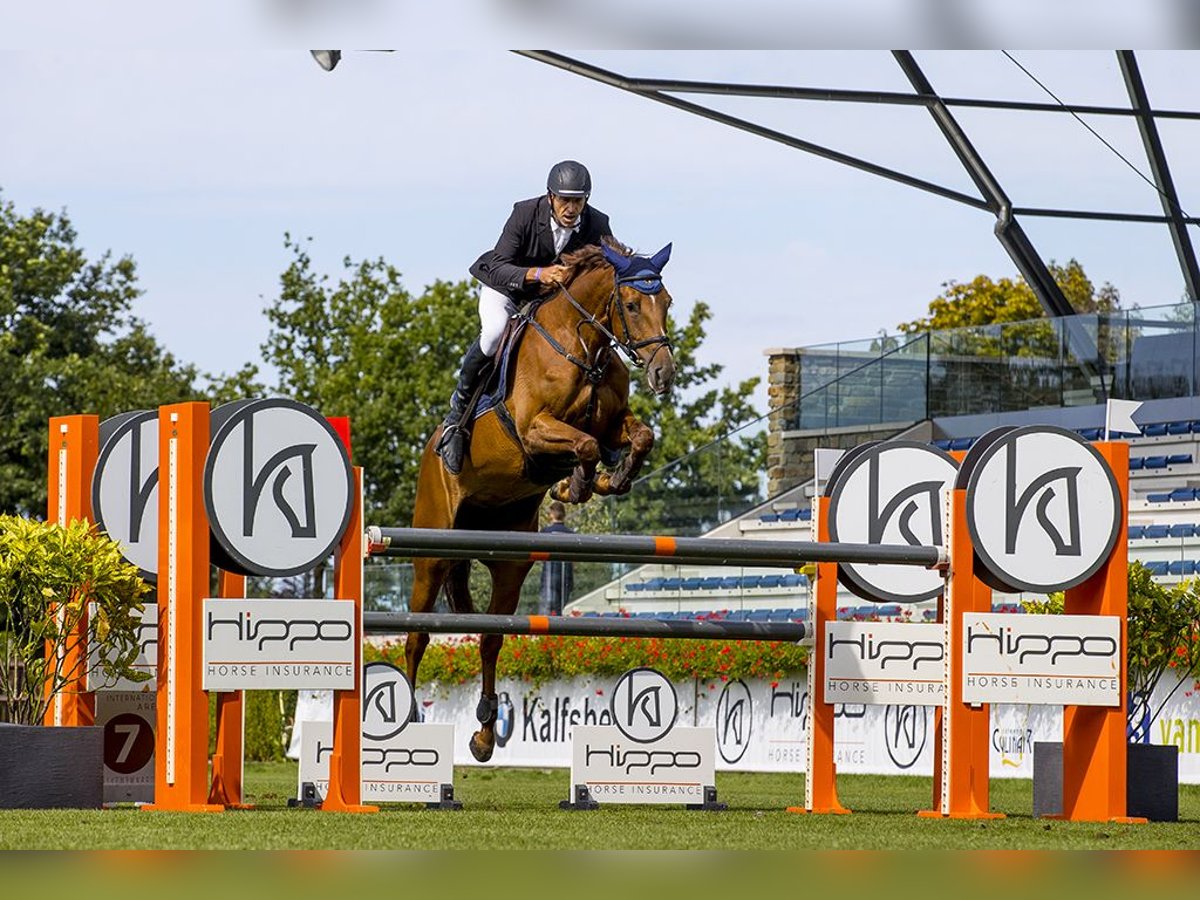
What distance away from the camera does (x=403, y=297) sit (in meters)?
37.3

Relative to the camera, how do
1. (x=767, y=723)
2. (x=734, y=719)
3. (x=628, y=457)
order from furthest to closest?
(x=734, y=719)
(x=767, y=723)
(x=628, y=457)

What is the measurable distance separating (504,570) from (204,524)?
9.36ft

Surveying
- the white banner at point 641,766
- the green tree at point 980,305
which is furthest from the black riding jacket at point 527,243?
the green tree at point 980,305

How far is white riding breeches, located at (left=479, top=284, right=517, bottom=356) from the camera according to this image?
28.4 ft

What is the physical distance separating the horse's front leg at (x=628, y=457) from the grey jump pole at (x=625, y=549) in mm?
615

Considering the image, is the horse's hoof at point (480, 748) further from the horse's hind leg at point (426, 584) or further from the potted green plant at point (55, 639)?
the potted green plant at point (55, 639)

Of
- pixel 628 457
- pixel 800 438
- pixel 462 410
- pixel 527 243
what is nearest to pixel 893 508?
pixel 628 457

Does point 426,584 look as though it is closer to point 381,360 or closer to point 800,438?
point 800,438

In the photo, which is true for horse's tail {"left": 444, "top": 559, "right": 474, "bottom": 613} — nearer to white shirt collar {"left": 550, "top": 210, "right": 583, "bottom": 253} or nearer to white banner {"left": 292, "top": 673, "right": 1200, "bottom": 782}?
white shirt collar {"left": 550, "top": 210, "right": 583, "bottom": 253}

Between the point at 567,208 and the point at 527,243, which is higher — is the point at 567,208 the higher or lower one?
the higher one

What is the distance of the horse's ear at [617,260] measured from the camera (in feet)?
25.6

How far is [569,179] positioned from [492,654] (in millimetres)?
2474

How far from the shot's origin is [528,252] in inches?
330

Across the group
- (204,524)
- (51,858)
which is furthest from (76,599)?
(51,858)
